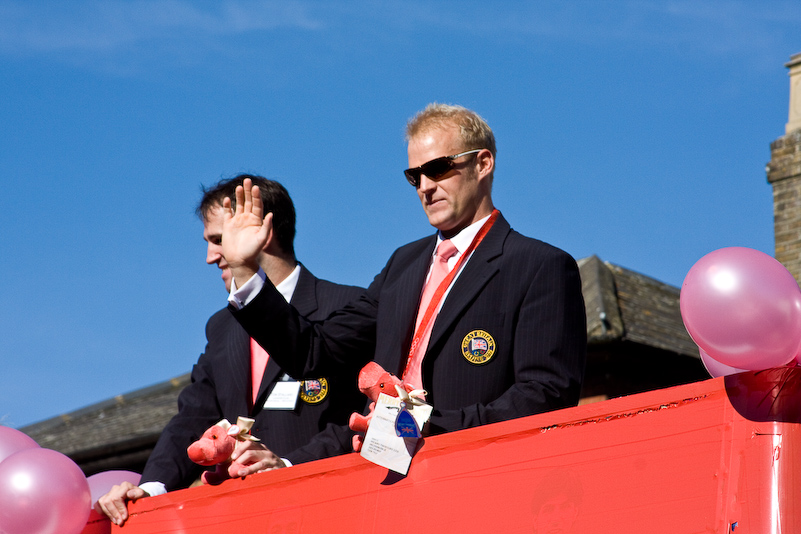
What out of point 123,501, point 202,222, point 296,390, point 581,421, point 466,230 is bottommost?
point 123,501

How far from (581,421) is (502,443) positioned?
22cm

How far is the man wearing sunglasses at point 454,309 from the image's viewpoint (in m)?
2.85

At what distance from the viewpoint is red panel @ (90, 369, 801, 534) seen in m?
1.91

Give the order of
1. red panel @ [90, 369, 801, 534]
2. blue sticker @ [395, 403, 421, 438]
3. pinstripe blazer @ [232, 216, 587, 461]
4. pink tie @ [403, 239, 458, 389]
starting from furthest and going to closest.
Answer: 1. pink tie @ [403, 239, 458, 389]
2. pinstripe blazer @ [232, 216, 587, 461]
3. blue sticker @ [395, 403, 421, 438]
4. red panel @ [90, 369, 801, 534]

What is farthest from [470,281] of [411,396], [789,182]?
[789,182]

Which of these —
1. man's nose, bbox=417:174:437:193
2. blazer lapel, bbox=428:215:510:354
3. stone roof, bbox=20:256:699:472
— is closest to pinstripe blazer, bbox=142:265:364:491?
blazer lapel, bbox=428:215:510:354

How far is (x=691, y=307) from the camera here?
2.05 m

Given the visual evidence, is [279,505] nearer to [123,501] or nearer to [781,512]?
[123,501]

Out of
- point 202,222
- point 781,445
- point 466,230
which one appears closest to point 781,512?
point 781,445

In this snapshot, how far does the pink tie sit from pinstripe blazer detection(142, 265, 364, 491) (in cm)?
48

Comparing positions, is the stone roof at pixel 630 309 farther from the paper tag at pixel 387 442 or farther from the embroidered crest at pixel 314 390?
the paper tag at pixel 387 442

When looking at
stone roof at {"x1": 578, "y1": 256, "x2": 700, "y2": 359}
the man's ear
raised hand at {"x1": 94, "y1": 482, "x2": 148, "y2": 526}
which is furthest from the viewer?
stone roof at {"x1": 578, "y1": 256, "x2": 700, "y2": 359}

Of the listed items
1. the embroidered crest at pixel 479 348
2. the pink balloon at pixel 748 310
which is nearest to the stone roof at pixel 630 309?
the embroidered crest at pixel 479 348

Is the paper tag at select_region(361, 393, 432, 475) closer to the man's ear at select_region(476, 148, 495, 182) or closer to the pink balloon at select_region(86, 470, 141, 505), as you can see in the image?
the man's ear at select_region(476, 148, 495, 182)
